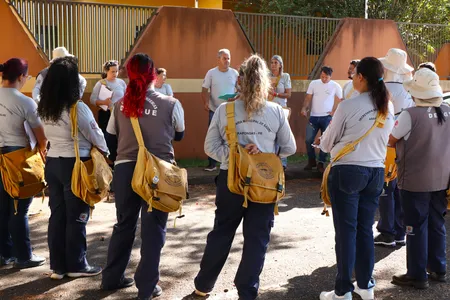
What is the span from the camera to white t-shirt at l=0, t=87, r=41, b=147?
5.86m

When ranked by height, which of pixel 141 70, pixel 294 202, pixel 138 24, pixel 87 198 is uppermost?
pixel 138 24

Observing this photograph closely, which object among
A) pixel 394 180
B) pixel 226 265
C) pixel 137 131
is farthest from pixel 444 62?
pixel 137 131

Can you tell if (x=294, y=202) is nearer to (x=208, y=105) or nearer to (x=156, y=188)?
(x=208, y=105)

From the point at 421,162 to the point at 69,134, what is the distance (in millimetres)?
3177

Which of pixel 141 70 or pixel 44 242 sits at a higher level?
pixel 141 70

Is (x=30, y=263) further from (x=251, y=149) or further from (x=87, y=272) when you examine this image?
(x=251, y=149)

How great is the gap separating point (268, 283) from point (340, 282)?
805 mm

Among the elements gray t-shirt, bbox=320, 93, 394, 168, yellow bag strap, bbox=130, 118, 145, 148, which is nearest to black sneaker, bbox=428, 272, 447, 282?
gray t-shirt, bbox=320, 93, 394, 168

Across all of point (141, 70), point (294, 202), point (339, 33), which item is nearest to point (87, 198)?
point (141, 70)

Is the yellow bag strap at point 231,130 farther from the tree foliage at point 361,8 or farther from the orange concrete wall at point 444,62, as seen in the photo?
the orange concrete wall at point 444,62

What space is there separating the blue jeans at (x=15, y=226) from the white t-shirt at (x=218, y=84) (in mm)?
5467

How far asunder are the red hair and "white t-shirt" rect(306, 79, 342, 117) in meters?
6.66

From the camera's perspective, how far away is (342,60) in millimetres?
13828

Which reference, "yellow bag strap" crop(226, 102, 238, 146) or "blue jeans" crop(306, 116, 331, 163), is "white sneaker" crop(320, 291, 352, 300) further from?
"blue jeans" crop(306, 116, 331, 163)
